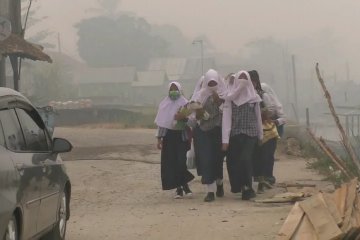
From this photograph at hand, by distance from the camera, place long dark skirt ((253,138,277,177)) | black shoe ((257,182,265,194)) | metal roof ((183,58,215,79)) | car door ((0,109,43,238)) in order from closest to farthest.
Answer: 1. car door ((0,109,43,238))
2. black shoe ((257,182,265,194))
3. long dark skirt ((253,138,277,177))
4. metal roof ((183,58,215,79))

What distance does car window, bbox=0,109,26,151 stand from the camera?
420 cm

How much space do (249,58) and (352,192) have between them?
10971 centimetres

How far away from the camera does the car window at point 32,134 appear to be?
4.76 metres

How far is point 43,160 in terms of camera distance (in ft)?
15.9

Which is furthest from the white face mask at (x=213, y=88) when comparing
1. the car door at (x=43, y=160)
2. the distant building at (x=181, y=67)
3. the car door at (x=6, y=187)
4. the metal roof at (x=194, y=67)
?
the metal roof at (x=194, y=67)

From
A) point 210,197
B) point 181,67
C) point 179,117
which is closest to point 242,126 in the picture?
point 179,117

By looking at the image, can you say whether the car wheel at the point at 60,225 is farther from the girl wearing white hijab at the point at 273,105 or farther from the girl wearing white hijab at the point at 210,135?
the girl wearing white hijab at the point at 273,105

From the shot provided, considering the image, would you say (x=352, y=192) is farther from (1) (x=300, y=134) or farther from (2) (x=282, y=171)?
(1) (x=300, y=134)

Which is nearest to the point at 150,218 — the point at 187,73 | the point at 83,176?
the point at 83,176

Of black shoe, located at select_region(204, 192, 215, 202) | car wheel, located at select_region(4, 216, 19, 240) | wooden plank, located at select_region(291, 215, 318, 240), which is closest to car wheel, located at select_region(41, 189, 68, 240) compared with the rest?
car wheel, located at select_region(4, 216, 19, 240)

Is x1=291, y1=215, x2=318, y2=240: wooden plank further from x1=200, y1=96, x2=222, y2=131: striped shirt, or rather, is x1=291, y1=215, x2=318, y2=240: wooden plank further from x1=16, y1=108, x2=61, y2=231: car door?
x1=200, y1=96, x2=222, y2=131: striped shirt

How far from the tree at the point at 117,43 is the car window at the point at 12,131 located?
3181 inches

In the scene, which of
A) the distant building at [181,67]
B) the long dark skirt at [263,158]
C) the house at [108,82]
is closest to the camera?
the long dark skirt at [263,158]

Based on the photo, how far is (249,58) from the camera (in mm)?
113562
